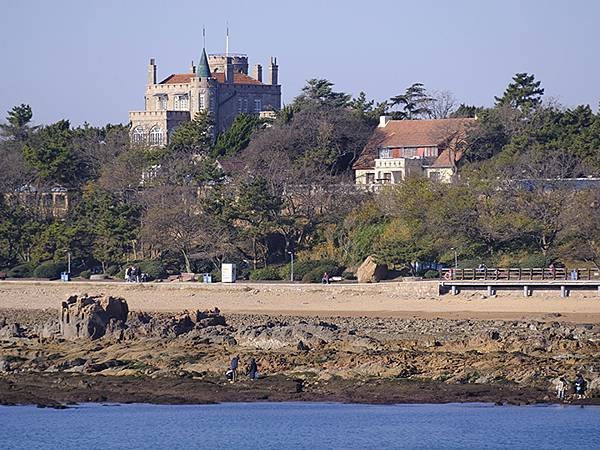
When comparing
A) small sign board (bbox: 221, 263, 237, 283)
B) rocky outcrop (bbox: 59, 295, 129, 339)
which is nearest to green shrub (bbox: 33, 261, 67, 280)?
small sign board (bbox: 221, 263, 237, 283)

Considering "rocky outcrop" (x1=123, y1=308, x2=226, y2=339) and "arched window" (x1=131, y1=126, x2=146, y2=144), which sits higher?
"arched window" (x1=131, y1=126, x2=146, y2=144)

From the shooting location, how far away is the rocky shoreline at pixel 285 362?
139 feet

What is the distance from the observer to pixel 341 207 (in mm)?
87125

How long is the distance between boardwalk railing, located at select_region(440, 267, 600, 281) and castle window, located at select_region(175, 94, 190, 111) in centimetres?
6273

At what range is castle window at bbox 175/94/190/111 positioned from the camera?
13162 cm

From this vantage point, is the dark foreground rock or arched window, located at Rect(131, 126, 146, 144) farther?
arched window, located at Rect(131, 126, 146, 144)

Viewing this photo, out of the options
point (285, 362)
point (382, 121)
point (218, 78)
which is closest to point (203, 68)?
point (218, 78)

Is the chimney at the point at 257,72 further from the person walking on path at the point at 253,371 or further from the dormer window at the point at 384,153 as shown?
the person walking on path at the point at 253,371

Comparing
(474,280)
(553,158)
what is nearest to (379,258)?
(474,280)

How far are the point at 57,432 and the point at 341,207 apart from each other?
49.5 m

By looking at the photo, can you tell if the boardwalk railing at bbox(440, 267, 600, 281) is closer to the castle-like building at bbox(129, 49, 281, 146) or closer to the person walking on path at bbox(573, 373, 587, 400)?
the person walking on path at bbox(573, 373, 587, 400)

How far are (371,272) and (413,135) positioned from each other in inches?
1025

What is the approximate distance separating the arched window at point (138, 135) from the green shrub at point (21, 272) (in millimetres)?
18371

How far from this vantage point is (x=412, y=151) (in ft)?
321
